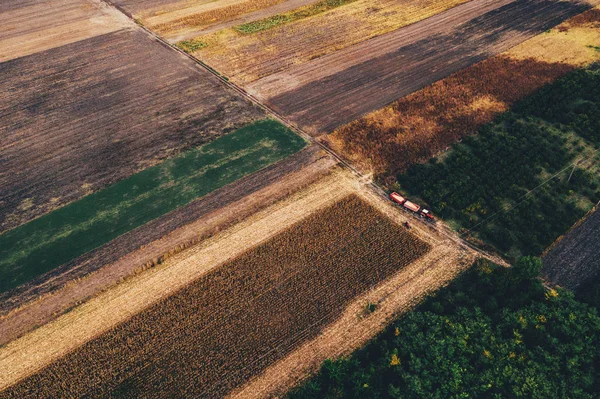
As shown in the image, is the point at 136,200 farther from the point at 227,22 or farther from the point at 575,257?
the point at 227,22

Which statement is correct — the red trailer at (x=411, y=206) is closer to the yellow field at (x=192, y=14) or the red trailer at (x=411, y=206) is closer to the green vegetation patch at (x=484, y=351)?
the green vegetation patch at (x=484, y=351)

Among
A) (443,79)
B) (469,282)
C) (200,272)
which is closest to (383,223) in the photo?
(469,282)

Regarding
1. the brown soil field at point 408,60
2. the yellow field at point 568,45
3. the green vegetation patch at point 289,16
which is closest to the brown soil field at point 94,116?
the brown soil field at point 408,60

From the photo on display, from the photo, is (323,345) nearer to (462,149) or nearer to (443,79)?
(462,149)

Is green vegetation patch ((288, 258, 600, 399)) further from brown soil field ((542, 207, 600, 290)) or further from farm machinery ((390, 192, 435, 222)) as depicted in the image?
farm machinery ((390, 192, 435, 222))

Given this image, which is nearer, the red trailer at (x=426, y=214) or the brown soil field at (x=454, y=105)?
the red trailer at (x=426, y=214)

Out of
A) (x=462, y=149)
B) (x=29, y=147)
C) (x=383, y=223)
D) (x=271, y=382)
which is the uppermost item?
(x=462, y=149)

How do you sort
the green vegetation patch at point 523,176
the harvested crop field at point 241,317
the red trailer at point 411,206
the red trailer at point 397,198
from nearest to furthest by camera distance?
1. the harvested crop field at point 241,317
2. the green vegetation patch at point 523,176
3. the red trailer at point 411,206
4. the red trailer at point 397,198
